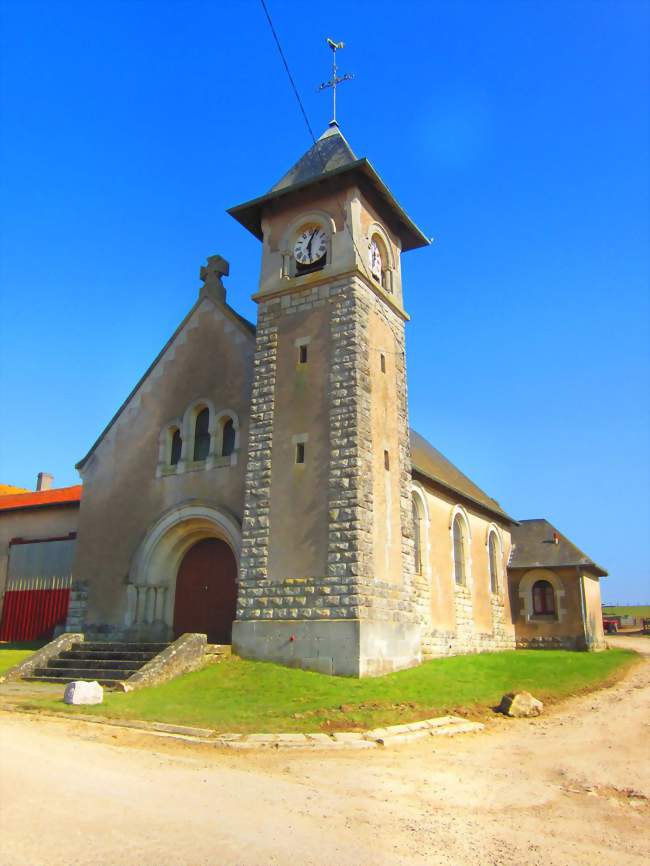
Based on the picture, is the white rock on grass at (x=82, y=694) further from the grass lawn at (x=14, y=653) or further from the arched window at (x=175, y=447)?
the arched window at (x=175, y=447)

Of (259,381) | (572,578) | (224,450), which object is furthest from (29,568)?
(572,578)

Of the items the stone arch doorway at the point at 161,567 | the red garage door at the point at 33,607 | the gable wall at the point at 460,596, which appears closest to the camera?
the stone arch doorway at the point at 161,567

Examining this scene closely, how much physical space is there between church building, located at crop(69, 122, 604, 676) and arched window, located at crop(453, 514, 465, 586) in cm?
111

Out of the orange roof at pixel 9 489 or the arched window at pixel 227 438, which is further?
the orange roof at pixel 9 489

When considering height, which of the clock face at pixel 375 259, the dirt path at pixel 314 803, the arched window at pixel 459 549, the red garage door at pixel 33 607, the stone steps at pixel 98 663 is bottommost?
the dirt path at pixel 314 803

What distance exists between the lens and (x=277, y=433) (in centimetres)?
1641

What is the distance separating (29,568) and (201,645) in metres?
11.0

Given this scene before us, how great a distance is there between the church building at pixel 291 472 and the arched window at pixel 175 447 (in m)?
0.04

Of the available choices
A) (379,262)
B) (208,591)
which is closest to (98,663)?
(208,591)

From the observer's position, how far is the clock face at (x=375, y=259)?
17.9 m

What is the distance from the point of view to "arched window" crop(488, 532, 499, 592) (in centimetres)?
2675

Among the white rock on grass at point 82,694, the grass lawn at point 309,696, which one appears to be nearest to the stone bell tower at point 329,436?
the grass lawn at point 309,696

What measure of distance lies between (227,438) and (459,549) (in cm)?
976

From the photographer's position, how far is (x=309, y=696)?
12.1 m
